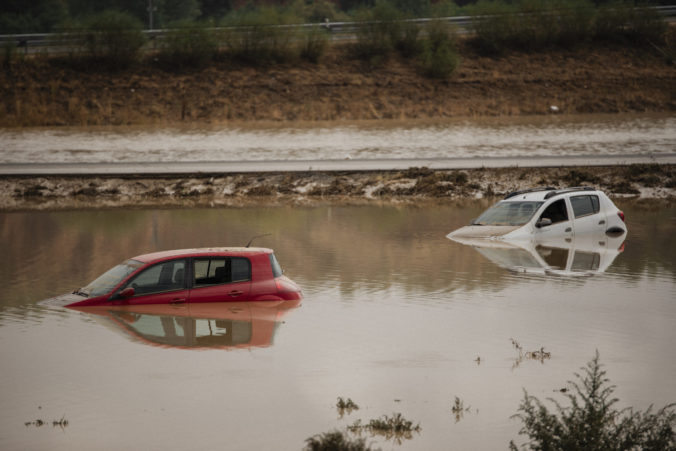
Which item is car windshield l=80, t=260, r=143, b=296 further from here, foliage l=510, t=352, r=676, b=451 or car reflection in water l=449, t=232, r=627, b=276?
foliage l=510, t=352, r=676, b=451

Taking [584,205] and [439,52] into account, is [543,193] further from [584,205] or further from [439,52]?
[439,52]

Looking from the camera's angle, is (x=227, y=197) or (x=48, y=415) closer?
(x=48, y=415)

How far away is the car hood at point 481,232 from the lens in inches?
874

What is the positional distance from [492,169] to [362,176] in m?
5.00

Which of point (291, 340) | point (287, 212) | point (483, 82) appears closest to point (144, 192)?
point (287, 212)

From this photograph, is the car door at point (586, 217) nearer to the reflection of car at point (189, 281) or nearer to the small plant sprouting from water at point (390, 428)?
the reflection of car at point (189, 281)

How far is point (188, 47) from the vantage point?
58.9m

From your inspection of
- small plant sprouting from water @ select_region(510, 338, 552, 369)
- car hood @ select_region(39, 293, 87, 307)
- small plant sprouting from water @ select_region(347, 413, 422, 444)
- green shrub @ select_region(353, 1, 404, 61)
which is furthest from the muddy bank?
green shrub @ select_region(353, 1, 404, 61)

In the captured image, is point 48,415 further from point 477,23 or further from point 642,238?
point 477,23

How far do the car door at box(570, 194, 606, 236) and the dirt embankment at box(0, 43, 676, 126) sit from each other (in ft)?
96.4

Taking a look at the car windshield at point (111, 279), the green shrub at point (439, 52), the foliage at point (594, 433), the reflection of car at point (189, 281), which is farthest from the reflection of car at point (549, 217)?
the green shrub at point (439, 52)

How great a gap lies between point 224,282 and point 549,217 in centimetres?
1067

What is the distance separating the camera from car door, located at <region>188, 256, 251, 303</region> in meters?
14.8

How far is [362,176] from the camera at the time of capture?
3400 centimetres
